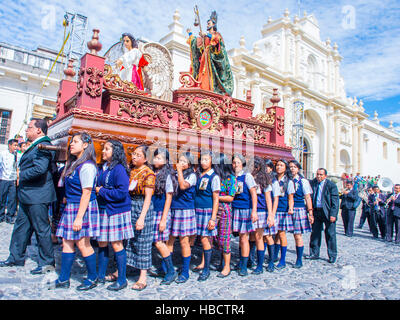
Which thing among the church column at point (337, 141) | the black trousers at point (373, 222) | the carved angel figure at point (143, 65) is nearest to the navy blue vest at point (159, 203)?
the carved angel figure at point (143, 65)

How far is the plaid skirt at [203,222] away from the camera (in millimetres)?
3977

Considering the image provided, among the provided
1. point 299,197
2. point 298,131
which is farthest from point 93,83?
point 298,131

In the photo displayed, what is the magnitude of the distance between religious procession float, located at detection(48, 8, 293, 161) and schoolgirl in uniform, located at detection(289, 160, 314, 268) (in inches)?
47.0

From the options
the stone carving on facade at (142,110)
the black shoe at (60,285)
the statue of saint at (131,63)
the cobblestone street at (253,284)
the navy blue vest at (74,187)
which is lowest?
the cobblestone street at (253,284)

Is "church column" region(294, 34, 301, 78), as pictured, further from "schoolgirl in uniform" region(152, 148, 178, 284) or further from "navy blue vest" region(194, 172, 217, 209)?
"schoolgirl in uniform" region(152, 148, 178, 284)

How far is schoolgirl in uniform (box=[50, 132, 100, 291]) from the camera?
124 inches

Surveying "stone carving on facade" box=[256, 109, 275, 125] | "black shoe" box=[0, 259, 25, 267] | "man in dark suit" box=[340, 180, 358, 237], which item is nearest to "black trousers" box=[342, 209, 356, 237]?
"man in dark suit" box=[340, 180, 358, 237]

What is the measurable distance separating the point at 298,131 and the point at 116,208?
1860 centimetres

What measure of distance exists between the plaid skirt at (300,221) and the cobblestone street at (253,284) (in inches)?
23.3

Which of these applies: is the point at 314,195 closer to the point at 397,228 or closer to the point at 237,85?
the point at 397,228

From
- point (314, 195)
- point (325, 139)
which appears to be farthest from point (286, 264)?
point (325, 139)

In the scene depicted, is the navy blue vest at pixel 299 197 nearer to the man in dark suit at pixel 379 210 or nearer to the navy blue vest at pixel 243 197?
the navy blue vest at pixel 243 197
